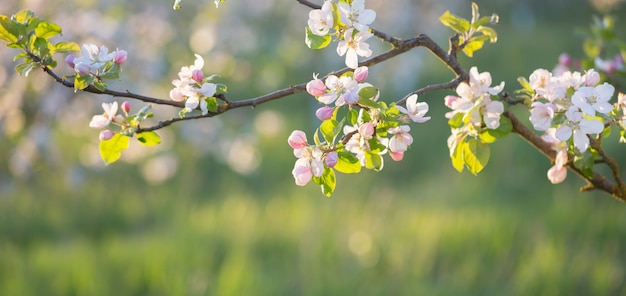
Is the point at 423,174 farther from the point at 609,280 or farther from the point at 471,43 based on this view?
the point at 471,43

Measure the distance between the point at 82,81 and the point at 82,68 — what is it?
25 millimetres

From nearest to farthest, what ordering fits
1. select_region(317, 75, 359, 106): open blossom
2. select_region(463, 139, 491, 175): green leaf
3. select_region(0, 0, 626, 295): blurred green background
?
select_region(317, 75, 359, 106): open blossom
select_region(463, 139, 491, 175): green leaf
select_region(0, 0, 626, 295): blurred green background

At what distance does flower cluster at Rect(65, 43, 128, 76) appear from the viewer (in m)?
1.28

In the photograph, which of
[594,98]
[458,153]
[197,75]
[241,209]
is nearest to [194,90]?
[197,75]

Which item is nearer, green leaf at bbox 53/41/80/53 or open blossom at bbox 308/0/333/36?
open blossom at bbox 308/0/333/36

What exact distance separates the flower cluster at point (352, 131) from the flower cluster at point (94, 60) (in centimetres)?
42

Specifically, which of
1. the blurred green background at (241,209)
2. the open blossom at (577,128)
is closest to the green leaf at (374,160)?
the open blossom at (577,128)

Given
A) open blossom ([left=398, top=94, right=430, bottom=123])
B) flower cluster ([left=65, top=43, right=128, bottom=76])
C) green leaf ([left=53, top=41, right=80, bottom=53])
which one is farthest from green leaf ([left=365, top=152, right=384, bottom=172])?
green leaf ([left=53, top=41, right=80, bottom=53])

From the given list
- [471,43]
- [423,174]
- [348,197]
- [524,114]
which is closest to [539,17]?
[524,114]

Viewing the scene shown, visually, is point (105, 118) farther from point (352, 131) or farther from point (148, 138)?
point (352, 131)

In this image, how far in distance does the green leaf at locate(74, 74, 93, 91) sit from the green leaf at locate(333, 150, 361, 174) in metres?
0.51

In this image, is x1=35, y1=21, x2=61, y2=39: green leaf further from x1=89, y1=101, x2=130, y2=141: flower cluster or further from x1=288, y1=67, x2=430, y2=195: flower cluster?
x1=288, y1=67, x2=430, y2=195: flower cluster

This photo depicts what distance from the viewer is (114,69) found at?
1.33 meters

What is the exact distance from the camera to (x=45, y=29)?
135 centimetres
